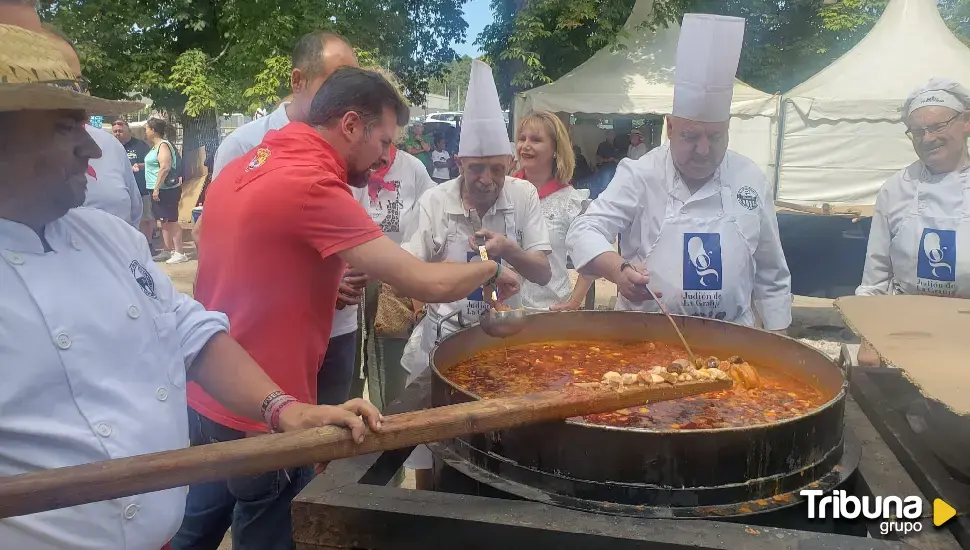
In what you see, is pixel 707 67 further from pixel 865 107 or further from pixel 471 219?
pixel 865 107

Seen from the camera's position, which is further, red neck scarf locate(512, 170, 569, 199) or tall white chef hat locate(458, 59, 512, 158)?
red neck scarf locate(512, 170, 569, 199)

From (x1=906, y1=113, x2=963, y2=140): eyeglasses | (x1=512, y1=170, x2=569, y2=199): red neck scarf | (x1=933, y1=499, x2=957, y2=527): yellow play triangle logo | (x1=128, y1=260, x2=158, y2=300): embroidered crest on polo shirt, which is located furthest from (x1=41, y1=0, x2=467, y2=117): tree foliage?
(x1=933, y1=499, x2=957, y2=527): yellow play triangle logo

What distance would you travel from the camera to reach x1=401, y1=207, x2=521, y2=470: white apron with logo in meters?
3.39

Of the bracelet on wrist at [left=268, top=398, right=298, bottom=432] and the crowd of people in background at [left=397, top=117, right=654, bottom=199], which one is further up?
the bracelet on wrist at [left=268, top=398, right=298, bottom=432]

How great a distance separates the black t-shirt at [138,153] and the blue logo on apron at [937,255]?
10.8 m

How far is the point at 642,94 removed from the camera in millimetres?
13898

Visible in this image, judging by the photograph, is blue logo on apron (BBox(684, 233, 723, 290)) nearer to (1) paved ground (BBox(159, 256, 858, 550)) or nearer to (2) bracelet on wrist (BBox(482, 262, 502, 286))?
(2) bracelet on wrist (BBox(482, 262, 502, 286))

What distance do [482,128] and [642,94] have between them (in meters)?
11.2

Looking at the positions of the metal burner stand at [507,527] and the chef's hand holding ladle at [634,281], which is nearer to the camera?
the metal burner stand at [507,527]

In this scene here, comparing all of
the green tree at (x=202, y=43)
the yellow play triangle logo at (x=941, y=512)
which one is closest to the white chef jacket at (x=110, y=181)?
the yellow play triangle logo at (x=941, y=512)

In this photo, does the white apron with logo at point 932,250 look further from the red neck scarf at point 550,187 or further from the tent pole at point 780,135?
the tent pole at point 780,135

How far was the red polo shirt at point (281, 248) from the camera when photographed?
2174 millimetres

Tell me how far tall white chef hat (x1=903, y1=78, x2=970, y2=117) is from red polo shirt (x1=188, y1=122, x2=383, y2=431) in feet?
9.16

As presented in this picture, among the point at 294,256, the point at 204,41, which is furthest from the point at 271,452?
the point at 204,41
